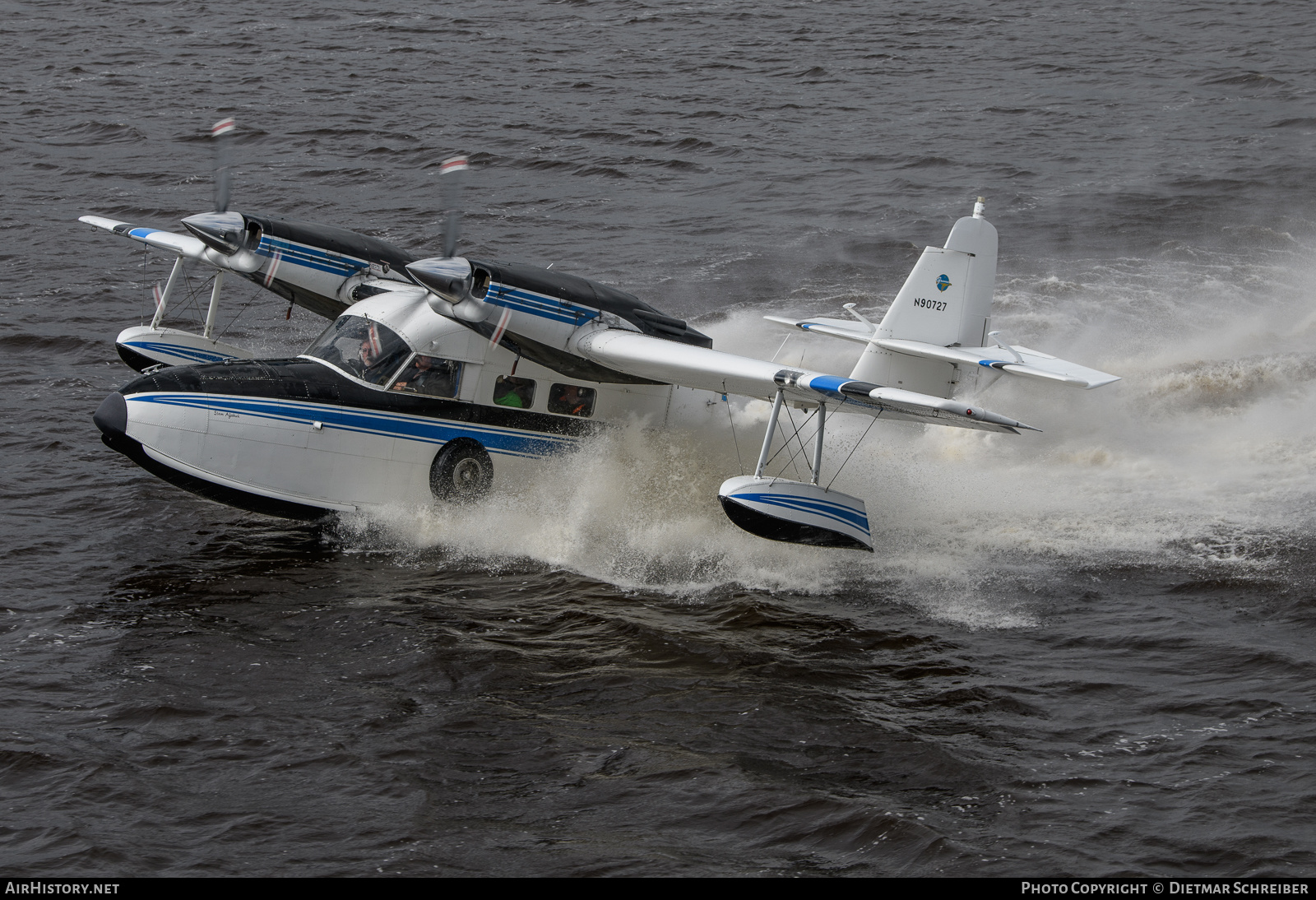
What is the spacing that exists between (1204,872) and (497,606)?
730 cm

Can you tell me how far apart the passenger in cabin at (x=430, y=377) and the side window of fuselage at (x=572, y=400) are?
A: 1201 mm

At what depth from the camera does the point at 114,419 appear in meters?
13.2

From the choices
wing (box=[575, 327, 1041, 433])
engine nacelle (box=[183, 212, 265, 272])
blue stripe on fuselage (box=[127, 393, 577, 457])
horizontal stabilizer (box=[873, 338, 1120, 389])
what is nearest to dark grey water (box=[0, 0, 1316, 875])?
blue stripe on fuselage (box=[127, 393, 577, 457])

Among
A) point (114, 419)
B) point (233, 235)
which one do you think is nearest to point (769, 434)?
point (114, 419)

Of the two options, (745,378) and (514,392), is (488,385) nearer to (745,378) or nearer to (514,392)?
(514,392)

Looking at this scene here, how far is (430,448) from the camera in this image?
14492mm

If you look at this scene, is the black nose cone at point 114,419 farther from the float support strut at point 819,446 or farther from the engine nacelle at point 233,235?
the float support strut at point 819,446

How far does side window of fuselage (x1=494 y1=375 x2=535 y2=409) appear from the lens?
1472 cm

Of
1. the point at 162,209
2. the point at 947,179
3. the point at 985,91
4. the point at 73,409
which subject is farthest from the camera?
the point at 985,91

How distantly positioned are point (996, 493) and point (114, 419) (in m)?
10.6

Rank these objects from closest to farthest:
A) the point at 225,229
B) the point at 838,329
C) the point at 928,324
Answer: the point at 928,324
the point at 838,329
the point at 225,229

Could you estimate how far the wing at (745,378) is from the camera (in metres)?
12.6
